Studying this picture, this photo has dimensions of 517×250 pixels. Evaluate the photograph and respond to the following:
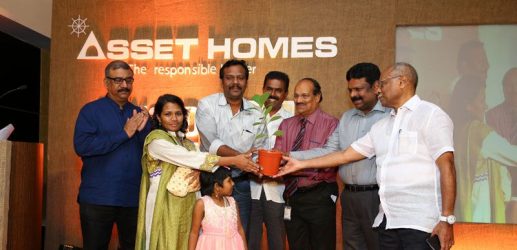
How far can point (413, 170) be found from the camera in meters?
3.09

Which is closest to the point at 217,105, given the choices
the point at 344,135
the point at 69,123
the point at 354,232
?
the point at 344,135

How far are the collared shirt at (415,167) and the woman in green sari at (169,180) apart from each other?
3.44 ft

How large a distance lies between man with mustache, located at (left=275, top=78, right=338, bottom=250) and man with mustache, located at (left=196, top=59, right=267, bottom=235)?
0.80ft

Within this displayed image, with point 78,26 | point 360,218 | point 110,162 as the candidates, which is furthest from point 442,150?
point 78,26

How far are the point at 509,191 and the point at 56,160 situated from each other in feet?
14.1

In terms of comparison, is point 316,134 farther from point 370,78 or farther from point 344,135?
point 370,78

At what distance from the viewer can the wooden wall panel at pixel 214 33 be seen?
5.34 m

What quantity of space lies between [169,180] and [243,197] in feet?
1.87

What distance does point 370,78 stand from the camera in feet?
13.3

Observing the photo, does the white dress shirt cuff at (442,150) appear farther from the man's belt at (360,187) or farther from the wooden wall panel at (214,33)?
the wooden wall panel at (214,33)

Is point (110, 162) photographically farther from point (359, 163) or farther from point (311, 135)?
point (359, 163)

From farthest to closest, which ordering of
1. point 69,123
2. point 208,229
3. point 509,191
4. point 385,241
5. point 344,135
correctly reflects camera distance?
point 69,123 < point 509,191 < point 344,135 < point 208,229 < point 385,241

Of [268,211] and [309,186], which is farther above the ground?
[309,186]

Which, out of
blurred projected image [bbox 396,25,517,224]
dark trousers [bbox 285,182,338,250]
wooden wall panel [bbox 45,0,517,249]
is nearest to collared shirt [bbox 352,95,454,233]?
dark trousers [bbox 285,182,338,250]
